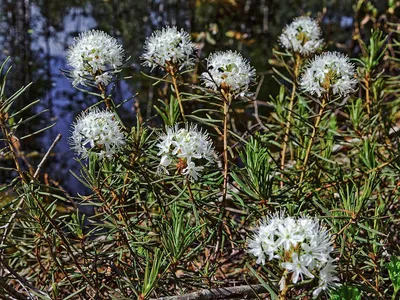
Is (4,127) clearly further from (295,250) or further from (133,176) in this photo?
(295,250)

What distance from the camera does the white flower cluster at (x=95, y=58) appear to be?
845 millimetres

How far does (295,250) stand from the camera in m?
0.54

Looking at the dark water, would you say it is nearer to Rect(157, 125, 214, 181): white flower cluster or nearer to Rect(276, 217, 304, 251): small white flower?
Rect(157, 125, 214, 181): white flower cluster

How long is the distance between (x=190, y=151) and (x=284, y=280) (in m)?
0.24

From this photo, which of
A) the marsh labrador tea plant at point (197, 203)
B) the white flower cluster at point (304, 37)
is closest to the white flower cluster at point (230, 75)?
the marsh labrador tea plant at point (197, 203)

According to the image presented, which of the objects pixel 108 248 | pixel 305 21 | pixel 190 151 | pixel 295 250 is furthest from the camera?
pixel 305 21

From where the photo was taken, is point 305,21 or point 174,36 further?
point 305,21

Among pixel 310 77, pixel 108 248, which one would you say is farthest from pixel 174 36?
pixel 108 248

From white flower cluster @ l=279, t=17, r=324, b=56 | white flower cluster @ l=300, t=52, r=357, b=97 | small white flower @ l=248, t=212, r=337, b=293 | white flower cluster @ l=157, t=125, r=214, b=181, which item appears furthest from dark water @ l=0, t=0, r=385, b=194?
small white flower @ l=248, t=212, r=337, b=293

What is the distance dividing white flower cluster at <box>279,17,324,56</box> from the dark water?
2.00m

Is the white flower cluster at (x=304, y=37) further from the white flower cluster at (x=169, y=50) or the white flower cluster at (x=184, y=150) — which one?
the white flower cluster at (x=184, y=150)

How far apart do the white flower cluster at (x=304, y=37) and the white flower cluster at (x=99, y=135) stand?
20.6 inches

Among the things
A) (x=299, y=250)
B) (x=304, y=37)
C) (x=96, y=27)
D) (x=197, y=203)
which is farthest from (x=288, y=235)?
(x=96, y=27)

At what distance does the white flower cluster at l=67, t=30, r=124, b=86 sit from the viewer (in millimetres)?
845
